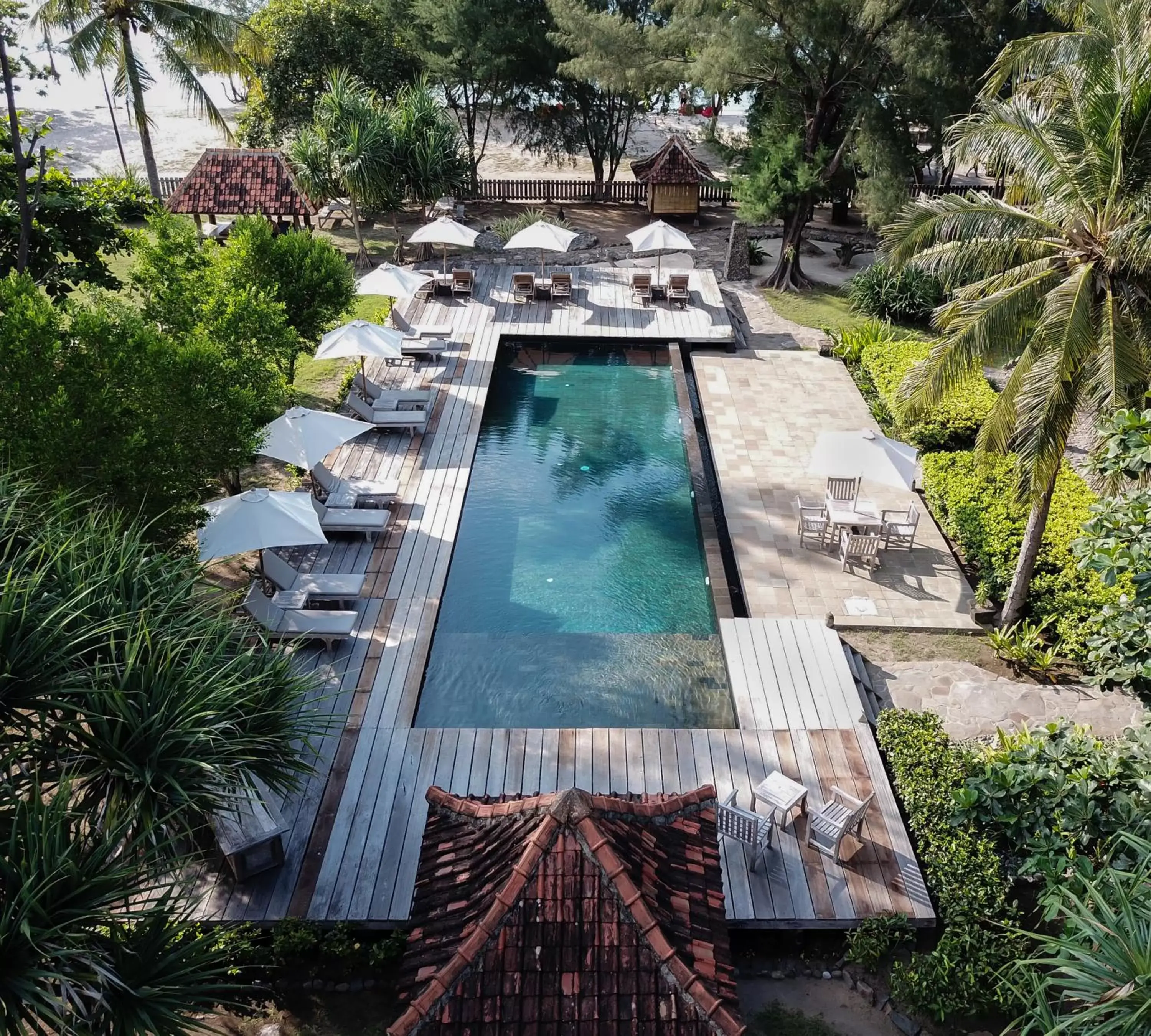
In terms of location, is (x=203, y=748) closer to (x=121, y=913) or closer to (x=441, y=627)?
(x=121, y=913)

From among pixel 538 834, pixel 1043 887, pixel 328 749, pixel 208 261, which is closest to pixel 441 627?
pixel 328 749

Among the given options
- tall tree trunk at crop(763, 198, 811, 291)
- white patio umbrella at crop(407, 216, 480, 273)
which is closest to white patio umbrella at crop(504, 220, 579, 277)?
white patio umbrella at crop(407, 216, 480, 273)

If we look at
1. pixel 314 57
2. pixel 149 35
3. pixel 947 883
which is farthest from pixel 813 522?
pixel 314 57

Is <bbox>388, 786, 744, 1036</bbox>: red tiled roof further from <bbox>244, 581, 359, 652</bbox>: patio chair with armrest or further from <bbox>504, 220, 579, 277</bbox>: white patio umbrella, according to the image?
<bbox>504, 220, 579, 277</bbox>: white patio umbrella

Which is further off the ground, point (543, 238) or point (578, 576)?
point (543, 238)

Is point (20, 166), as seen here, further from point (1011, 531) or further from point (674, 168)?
A: point (674, 168)

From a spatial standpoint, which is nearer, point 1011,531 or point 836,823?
point 836,823

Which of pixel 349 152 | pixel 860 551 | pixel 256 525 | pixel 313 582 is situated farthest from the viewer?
pixel 349 152

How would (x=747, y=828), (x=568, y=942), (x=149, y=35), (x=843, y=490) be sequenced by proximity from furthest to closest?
1. (x=149, y=35)
2. (x=843, y=490)
3. (x=747, y=828)
4. (x=568, y=942)
